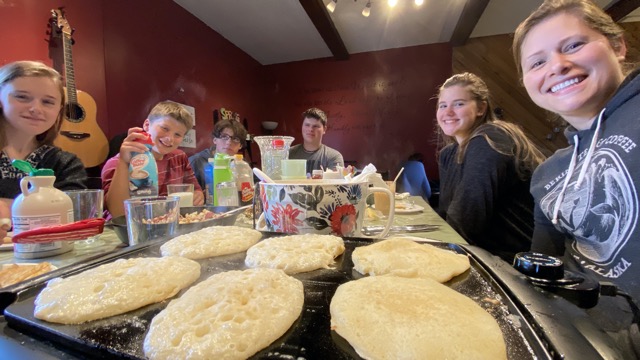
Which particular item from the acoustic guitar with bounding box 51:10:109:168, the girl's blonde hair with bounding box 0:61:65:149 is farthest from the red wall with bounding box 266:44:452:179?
the girl's blonde hair with bounding box 0:61:65:149

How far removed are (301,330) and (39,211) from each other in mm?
850

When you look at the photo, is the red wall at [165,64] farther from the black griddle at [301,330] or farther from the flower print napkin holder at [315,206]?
the black griddle at [301,330]

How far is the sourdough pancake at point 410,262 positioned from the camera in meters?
0.49

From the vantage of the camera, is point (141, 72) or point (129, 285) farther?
point (141, 72)

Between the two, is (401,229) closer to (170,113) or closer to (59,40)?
(170,113)

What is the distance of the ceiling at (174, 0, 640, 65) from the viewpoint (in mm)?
3369

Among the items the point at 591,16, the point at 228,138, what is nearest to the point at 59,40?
the point at 228,138

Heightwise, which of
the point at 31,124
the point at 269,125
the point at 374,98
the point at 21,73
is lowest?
the point at 31,124

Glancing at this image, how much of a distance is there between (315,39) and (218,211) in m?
3.98

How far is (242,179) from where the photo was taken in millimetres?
1505

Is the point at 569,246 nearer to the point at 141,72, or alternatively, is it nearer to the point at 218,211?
the point at 218,211

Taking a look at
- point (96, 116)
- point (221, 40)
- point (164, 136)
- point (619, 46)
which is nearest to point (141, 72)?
point (96, 116)

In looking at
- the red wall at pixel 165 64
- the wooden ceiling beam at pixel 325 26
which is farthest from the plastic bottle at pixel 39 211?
the wooden ceiling beam at pixel 325 26

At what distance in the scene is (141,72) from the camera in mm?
2871
